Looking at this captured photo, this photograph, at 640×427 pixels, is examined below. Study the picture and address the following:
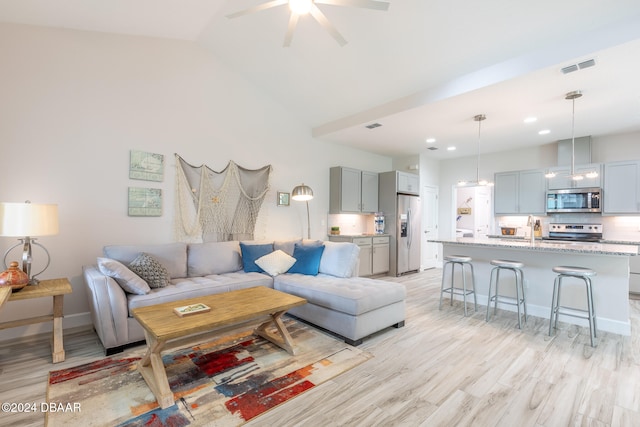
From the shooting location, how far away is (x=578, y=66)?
2.91 metres

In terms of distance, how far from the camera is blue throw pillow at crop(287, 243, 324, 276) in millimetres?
3941

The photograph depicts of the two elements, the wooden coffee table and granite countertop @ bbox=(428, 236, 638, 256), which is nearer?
the wooden coffee table

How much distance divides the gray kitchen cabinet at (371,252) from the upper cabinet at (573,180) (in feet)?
10.5

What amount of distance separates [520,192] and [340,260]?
4.38m

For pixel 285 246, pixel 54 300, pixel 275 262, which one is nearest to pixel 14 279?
pixel 54 300

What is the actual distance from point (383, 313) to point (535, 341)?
1.53m

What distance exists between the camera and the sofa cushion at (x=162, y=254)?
→ 327 centimetres

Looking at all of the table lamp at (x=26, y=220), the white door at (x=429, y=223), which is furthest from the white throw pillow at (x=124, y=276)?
the white door at (x=429, y=223)

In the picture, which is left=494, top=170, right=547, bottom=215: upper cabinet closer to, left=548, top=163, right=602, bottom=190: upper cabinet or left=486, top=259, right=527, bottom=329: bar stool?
left=548, top=163, right=602, bottom=190: upper cabinet

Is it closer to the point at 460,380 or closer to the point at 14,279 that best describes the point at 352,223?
the point at 460,380

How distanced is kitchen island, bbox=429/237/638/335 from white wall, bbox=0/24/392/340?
3.87m

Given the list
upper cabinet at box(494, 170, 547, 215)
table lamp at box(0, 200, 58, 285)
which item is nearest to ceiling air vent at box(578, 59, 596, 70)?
upper cabinet at box(494, 170, 547, 215)

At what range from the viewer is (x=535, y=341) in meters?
3.02

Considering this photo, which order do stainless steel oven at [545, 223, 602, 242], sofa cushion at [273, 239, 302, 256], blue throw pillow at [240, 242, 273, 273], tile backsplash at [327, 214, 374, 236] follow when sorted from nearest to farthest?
blue throw pillow at [240, 242, 273, 273] < sofa cushion at [273, 239, 302, 256] < stainless steel oven at [545, 223, 602, 242] < tile backsplash at [327, 214, 374, 236]
